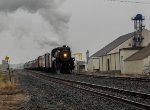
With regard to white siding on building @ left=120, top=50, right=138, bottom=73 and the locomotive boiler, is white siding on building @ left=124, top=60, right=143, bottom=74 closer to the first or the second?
white siding on building @ left=120, top=50, right=138, bottom=73

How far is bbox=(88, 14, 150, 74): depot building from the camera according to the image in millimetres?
50034

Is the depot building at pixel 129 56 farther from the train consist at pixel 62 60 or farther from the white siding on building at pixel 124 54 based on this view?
the train consist at pixel 62 60

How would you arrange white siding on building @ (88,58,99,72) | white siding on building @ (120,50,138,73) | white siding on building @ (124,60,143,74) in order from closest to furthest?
1. white siding on building @ (124,60,143,74)
2. white siding on building @ (120,50,138,73)
3. white siding on building @ (88,58,99,72)

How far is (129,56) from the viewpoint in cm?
5631

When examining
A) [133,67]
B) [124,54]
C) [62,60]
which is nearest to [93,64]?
[124,54]

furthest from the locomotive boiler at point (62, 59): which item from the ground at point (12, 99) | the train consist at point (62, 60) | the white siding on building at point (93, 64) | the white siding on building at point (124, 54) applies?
the white siding on building at point (93, 64)

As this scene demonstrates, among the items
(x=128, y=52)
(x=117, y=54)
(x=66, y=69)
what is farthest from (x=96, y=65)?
(x=66, y=69)

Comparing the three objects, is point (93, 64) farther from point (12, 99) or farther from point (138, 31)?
point (12, 99)

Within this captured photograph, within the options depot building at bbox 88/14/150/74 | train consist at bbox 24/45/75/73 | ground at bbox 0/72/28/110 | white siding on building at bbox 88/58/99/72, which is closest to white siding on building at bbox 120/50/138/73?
depot building at bbox 88/14/150/74

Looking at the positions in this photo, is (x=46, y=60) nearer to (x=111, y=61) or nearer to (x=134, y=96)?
(x=111, y=61)

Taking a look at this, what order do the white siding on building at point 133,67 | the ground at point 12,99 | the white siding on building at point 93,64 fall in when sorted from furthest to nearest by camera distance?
the white siding on building at point 93,64 → the white siding on building at point 133,67 → the ground at point 12,99

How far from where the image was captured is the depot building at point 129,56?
50.0m

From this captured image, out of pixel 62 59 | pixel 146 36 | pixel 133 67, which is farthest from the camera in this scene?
pixel 146 36

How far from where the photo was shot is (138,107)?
13.0m
